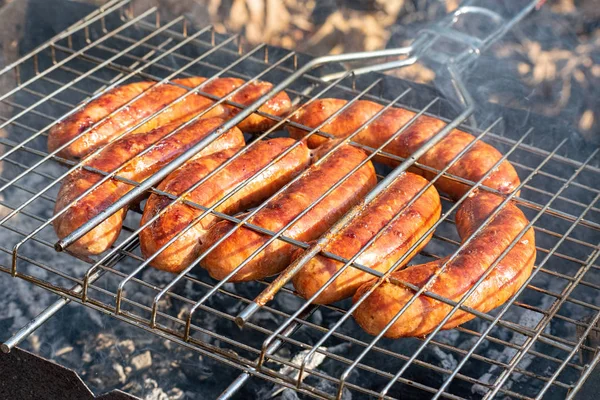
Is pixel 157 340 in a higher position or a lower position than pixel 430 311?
lower

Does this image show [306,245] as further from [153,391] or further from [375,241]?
[153,391]

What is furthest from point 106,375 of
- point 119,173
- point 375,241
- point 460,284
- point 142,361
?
point 460,284

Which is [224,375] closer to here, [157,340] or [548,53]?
[157,340]

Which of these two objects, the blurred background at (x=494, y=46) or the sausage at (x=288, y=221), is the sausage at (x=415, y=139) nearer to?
the sausage at (x=288, y=221)

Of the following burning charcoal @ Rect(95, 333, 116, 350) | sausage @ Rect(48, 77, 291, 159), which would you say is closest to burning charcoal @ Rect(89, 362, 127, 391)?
burning charcoal @ Rect(95, 333, 116, 350)

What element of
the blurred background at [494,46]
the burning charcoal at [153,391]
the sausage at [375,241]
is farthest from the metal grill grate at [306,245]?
the burning charcoal at [153,391]

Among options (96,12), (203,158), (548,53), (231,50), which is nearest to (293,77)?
(203,158)
